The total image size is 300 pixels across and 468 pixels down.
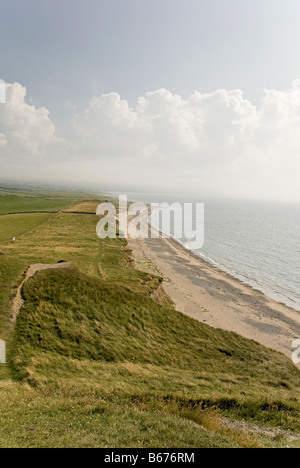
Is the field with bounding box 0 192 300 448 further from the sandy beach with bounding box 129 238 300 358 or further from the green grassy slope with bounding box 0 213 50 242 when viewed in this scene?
the green grassy slope with bounding box 0 213 50 242

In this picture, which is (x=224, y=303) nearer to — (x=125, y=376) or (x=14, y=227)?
Answer: (x=125, y=376)

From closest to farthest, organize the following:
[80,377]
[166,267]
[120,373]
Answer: [80,377] < [120,373] < [166,267]

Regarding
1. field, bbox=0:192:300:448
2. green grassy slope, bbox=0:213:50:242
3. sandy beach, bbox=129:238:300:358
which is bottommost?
sandy beach, bbox=129:238:300:358

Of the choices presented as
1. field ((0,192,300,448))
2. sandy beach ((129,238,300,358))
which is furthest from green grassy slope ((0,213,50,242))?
field ((0,192,300,448))

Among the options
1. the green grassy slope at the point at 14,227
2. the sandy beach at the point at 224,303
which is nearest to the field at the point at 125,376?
the sandy beach at the point at 224,303

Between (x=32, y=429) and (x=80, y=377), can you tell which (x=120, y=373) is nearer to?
(x=80, y=377)

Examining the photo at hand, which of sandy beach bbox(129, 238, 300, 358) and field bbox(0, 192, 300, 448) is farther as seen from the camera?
sandy beach bbox(129, 238, 300, 358)

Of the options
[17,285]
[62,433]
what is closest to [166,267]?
[17,285]
